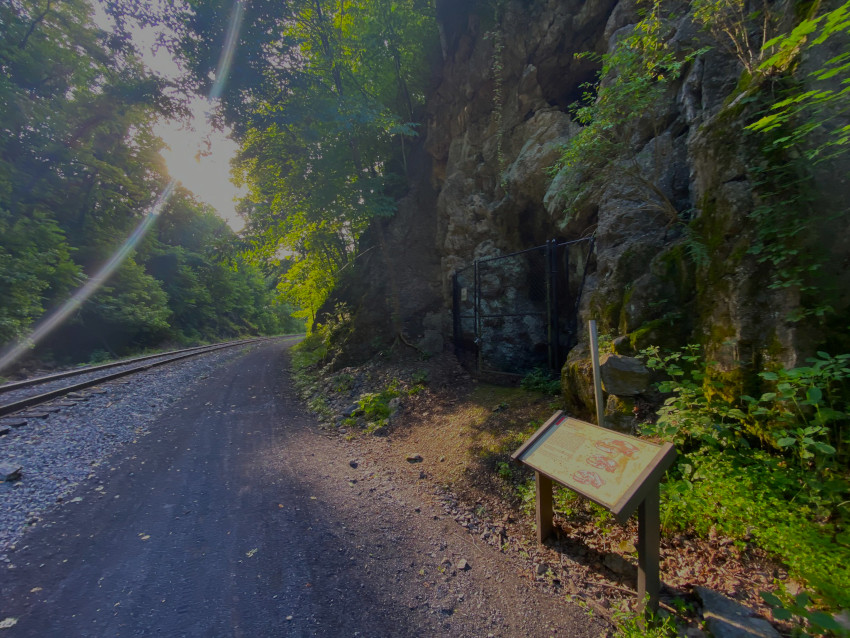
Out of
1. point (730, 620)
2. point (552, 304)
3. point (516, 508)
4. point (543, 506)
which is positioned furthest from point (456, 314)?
point (730, 620)

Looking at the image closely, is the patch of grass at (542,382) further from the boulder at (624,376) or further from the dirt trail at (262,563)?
the dirt trail at (262,563)

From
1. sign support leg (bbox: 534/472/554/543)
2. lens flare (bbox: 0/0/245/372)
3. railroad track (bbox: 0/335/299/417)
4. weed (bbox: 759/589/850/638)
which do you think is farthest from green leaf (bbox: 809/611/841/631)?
lens flare (bbox: 0/0/245/372)

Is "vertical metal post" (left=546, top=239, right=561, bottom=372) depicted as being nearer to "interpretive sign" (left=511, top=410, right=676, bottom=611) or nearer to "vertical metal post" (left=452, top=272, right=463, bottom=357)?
A: "vertical metal post" (left=452, top=272, right=463, bottom=357)

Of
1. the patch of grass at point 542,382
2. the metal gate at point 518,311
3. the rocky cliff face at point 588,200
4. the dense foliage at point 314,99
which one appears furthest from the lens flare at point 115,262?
the patch of grass at point 542,382

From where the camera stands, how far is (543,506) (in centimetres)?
288

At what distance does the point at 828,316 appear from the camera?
2.44 meters

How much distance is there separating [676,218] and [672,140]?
1.43 m

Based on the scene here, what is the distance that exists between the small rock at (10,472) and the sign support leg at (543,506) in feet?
18.9

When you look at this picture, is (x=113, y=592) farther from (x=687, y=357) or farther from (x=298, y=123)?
(x=298, y=123)

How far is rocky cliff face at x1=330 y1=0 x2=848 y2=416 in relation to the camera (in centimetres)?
300

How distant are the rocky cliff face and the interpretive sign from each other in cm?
155

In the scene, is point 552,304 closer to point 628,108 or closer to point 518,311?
point 518,311

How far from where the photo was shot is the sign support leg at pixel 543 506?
284 centimetres

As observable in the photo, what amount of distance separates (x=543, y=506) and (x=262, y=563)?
2365 mm
